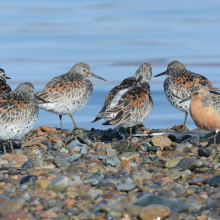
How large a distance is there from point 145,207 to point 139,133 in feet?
22.2

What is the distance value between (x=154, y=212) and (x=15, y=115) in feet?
17.1

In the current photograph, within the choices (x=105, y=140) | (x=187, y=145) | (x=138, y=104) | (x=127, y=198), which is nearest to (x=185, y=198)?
(x=127, y=198)

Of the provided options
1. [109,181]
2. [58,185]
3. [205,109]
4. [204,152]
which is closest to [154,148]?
[204,152]

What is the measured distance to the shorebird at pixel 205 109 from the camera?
32.9ft

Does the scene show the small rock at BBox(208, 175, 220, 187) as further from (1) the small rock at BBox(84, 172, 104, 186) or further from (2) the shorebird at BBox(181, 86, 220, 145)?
(2) the shorebird at BBox(181, 86, 220, 145)

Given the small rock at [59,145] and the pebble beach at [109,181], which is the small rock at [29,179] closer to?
the pebble beach at [109,181]

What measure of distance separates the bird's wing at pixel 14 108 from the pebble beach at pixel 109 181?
2.90 ft

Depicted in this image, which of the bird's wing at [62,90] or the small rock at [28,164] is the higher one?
the bird's wing at [62,90]

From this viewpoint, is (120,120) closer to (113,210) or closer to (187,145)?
(187,145)

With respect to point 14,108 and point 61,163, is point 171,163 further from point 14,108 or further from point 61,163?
point 14,108

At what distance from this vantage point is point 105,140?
38.4 feet

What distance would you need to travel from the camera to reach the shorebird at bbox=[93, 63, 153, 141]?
10.5 metres

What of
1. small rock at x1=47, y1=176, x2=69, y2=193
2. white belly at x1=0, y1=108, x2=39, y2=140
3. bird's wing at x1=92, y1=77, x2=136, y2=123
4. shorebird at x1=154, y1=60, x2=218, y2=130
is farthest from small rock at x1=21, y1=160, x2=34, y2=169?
shorebird at x1=154, y1=60, x2=218, y2=130

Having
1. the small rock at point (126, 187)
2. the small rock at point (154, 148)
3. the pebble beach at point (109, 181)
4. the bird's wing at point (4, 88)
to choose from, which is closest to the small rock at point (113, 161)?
the pebble beach at point (109, 181)
